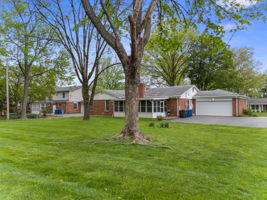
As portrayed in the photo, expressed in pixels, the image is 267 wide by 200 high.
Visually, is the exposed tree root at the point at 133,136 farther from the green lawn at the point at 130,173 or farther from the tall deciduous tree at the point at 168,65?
the tall deciduous tree at the point at 168,65

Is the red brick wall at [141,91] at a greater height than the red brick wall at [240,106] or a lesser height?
greater

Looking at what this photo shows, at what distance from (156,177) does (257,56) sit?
1722 inches

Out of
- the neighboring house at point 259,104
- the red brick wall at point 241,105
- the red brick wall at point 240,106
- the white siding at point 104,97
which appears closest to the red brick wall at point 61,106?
the white siding at point 104,97

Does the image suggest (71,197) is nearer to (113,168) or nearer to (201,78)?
(113,168)

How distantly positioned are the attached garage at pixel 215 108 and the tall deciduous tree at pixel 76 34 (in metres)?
14.5

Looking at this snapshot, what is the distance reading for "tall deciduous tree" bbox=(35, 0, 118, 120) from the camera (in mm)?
13797

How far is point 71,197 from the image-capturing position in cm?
283

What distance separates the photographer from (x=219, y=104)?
22.1 m

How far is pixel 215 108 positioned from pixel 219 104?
680mm

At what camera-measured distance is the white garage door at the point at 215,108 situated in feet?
70.3

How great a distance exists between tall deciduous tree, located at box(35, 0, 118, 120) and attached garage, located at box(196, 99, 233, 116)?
14528mm

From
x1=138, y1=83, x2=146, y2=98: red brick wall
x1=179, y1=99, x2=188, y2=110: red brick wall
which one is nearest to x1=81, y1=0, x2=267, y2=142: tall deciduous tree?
x1=138, y1=83, x2=146, y2=98: red brick wall

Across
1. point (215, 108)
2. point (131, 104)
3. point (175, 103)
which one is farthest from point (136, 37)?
point (215, 108)

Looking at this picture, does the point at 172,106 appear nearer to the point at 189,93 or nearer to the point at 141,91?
the point at 189,93
